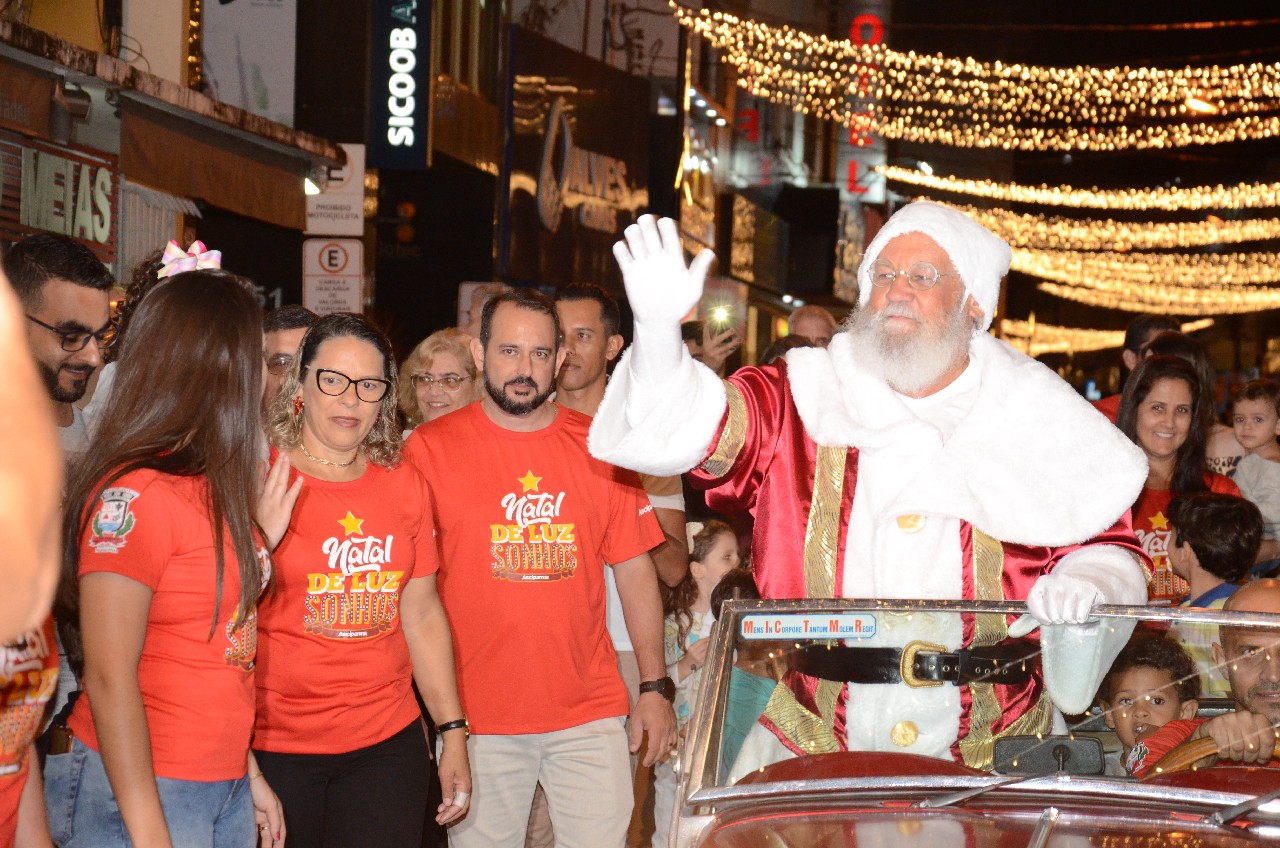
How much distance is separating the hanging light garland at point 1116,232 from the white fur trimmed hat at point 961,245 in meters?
18.8

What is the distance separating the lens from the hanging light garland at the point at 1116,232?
2331 centimetres

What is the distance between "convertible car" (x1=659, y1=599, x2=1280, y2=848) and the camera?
2613 mm

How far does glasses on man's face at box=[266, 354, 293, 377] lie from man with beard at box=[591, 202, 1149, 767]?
207 centimetres

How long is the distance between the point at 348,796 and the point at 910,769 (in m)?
1.94

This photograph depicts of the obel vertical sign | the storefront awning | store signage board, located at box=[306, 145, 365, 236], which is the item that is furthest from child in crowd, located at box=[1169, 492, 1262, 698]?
the obel vertical sign

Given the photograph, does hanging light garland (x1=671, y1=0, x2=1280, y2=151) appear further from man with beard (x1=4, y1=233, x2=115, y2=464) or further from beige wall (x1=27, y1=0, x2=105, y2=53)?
man with beard (x1=4, y1=233, x2=115, y2=464)

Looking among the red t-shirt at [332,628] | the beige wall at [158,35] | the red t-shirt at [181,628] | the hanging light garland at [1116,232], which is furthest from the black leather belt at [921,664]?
the hanging light garland at [1116,232]

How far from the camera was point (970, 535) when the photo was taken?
377 cm

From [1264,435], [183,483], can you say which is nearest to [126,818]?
[183,483]

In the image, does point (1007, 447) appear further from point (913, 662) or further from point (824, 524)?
point (913, 662)

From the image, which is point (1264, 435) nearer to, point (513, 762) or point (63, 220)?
point (513, 762)

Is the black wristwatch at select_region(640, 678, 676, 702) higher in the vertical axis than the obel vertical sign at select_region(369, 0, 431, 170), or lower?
lower

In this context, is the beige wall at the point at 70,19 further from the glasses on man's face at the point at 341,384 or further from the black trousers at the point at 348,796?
the black trousers at the point at 348,796

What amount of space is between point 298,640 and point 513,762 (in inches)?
40.4
